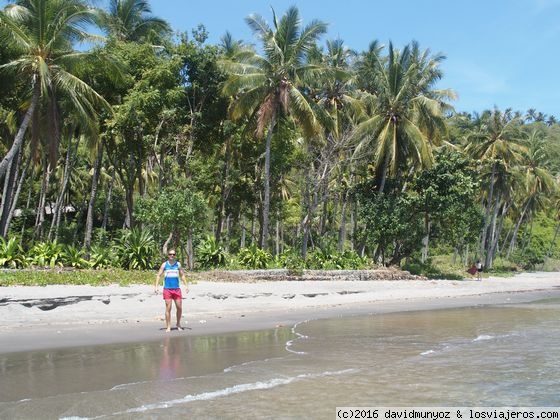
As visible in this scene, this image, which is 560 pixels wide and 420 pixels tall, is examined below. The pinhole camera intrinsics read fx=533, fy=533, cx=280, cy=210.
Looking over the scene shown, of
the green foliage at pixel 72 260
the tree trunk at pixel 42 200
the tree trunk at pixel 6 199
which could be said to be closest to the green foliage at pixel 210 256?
the green foliage at pixel 72 260

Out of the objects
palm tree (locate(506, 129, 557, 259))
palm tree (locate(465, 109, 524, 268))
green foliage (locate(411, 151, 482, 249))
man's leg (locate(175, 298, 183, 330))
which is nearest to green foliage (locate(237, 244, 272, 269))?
man's leg (locate(175, 298, 183, 330))

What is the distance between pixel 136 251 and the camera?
18.1 metres

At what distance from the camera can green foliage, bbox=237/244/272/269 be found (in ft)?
69.1

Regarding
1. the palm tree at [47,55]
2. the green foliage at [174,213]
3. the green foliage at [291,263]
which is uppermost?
the palm tree at [47,55]

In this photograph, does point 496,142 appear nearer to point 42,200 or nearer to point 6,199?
point 42,200

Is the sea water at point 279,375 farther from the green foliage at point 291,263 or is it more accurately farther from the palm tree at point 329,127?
the palm tree at point 329,127

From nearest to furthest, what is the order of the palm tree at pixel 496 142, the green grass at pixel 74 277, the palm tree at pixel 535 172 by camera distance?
the green grass at pixel 74 277 < the palm tree at pixel 496 142 < the palm tree at pixel 535 172

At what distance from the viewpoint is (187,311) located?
45.1ft

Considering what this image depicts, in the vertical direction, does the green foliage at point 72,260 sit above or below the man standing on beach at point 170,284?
above

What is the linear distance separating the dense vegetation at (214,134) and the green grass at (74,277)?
1591 mm

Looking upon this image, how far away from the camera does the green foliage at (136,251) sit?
1805 centimetres

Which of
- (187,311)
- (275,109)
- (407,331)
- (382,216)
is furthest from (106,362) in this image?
(382,216)

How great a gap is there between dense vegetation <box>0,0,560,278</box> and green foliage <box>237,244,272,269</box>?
0.05 m

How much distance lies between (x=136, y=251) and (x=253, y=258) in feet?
16.2
